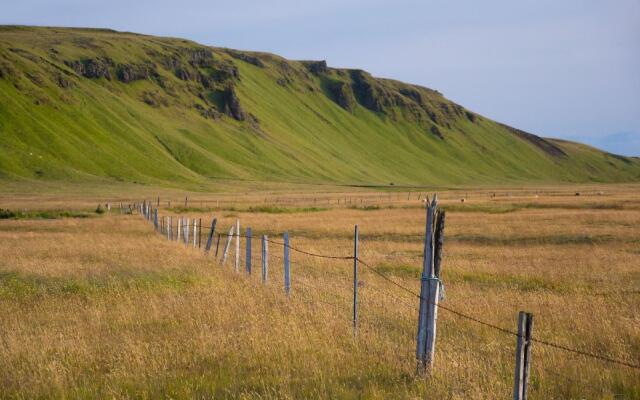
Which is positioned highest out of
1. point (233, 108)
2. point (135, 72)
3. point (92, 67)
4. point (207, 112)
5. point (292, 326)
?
point (135, 72)

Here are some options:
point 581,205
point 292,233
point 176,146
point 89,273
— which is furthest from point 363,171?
point 89,273

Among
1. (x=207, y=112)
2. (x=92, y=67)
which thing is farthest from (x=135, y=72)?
(x=207, y=112)

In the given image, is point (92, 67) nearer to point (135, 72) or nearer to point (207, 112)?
point (135, 72)

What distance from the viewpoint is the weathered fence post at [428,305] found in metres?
8.20

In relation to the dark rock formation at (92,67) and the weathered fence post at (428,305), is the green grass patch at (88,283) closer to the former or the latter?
the weathered fence post at (428,305)

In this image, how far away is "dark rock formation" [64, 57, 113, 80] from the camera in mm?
166875

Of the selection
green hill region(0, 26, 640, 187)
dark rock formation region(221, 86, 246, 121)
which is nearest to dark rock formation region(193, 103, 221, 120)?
green hill region(0, 26, 640, 187)

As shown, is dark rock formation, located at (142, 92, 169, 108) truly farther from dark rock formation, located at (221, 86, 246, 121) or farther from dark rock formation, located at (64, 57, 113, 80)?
dark rock formation, located at (221, 86, 246, 121)

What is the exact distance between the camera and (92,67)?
559ft

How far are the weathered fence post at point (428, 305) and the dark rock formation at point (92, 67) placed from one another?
172 meters

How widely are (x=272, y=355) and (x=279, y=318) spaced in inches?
72.7

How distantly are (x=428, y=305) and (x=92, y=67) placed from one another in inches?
6942

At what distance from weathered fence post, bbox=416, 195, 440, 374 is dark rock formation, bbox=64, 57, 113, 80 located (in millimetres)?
171632

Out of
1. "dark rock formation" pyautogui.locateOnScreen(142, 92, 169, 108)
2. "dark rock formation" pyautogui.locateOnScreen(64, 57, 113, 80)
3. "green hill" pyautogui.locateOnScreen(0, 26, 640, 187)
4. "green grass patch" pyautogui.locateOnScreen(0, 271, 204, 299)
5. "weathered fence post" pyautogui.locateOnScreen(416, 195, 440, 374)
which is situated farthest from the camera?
"dark rock formation" pyautogui.locateOnScreen(142, 92, 169, 108)
